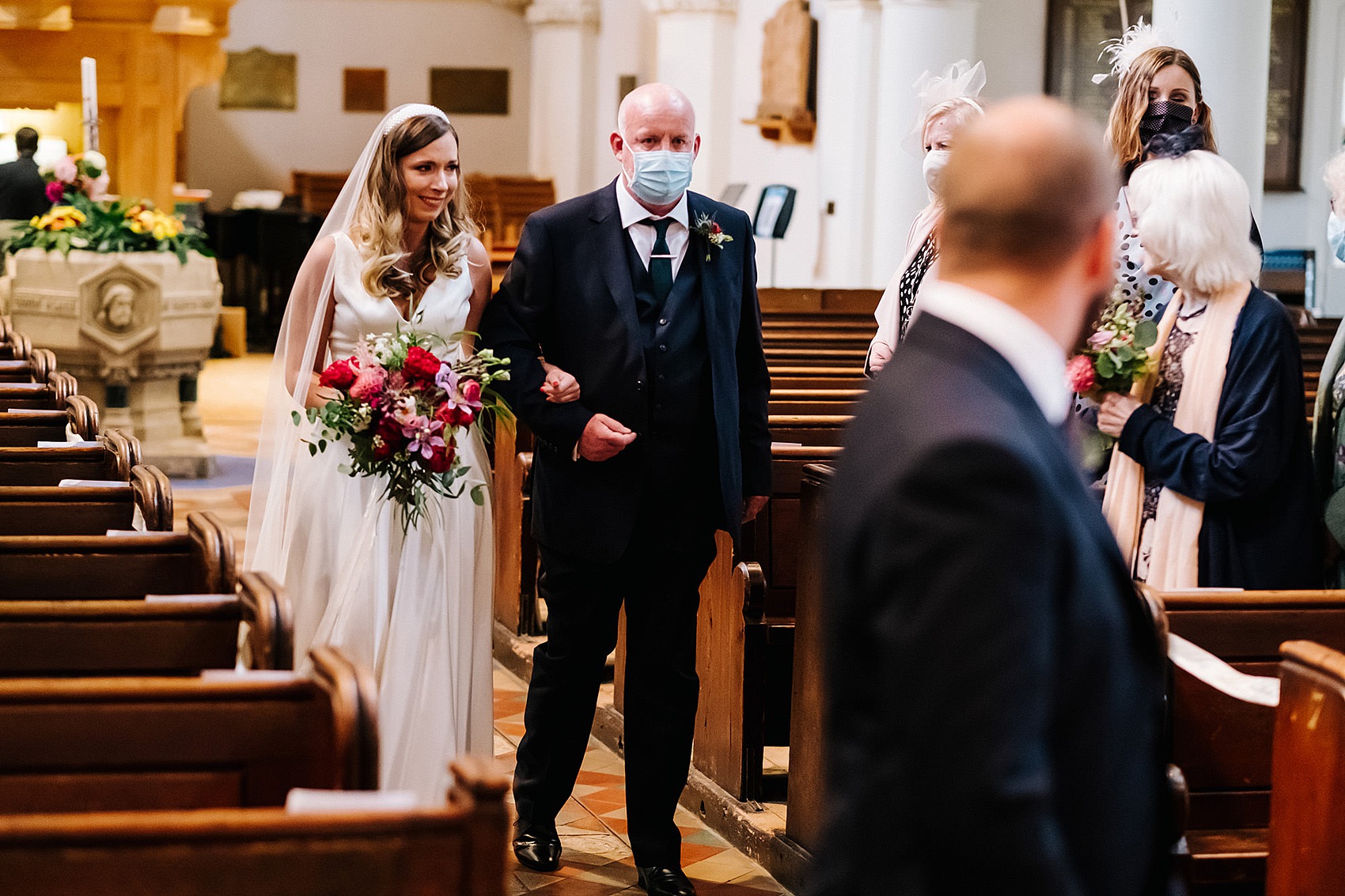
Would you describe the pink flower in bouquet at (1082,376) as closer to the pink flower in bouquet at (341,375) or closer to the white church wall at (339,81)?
the pink flower in bouquet at (341,375)

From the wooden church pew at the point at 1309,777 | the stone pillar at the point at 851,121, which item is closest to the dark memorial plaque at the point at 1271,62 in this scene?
the stone pillar at the point at 851,121

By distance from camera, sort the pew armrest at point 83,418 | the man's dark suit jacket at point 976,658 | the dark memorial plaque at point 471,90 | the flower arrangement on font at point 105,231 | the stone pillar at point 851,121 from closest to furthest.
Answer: the man's dark suit jacket at point 976,658
the pew armrest at point 83,418
the flower arrangement on font at point 105,231
the stone pillar at point 851,121
the dark memorial plaque at point 471,90

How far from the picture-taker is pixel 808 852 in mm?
3434

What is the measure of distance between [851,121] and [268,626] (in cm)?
880

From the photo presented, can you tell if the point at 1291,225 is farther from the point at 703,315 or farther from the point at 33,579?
the point at 33,579

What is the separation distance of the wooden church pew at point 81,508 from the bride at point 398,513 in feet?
1.23

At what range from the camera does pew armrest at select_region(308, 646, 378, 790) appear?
6.10 ft

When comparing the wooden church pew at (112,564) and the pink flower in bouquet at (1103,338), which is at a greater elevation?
the pink flower in bouquet at (1103,338)

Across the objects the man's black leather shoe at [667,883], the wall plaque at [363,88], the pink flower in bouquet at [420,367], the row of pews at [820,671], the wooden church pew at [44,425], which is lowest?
the man's black leather shoe at [667,883]

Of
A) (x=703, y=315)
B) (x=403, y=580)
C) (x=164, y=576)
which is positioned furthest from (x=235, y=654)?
(x=703, y=315)

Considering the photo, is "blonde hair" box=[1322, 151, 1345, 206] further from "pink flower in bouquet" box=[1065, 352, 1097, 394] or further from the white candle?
the white candle

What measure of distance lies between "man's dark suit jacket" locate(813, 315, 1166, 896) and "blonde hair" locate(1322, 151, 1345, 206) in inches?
86.9

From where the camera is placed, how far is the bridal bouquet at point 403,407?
3.28 m

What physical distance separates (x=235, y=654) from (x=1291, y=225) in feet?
33.4
